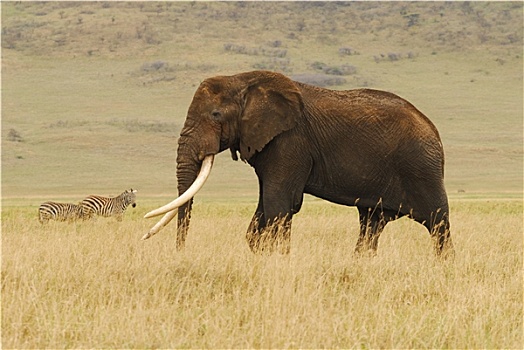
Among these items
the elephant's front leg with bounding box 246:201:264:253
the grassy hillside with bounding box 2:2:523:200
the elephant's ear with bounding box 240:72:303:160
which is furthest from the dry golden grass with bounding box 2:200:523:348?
the grassy hillside with bounding box 2:2:523:200

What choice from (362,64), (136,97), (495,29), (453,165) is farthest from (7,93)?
(495,29)

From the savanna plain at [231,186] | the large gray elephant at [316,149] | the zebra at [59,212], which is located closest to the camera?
the savanna plain at [231,186]

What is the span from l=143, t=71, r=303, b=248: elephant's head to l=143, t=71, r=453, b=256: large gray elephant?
0.01 meters

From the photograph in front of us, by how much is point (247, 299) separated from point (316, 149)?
408 centimetres

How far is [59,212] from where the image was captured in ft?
66.7

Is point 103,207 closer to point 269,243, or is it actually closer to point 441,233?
point 441,233

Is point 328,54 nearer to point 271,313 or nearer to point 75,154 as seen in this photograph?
point 75,154

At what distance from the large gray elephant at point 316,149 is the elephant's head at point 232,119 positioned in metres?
0.01

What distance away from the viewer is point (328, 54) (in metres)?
124

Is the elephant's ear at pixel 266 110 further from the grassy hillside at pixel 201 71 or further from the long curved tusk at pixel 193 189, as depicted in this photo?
the grassy hillside at pixel 201 71

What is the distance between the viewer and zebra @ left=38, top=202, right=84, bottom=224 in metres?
20.1

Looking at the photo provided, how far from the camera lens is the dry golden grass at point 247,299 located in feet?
23.4

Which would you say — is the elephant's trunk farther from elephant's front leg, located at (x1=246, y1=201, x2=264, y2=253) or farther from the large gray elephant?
elephant's front leg, located at (x1=246, y1=201, x2=264, y2=253)

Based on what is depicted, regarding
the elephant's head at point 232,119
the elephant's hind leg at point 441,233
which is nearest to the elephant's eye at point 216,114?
the elephant's head at point 232,119
